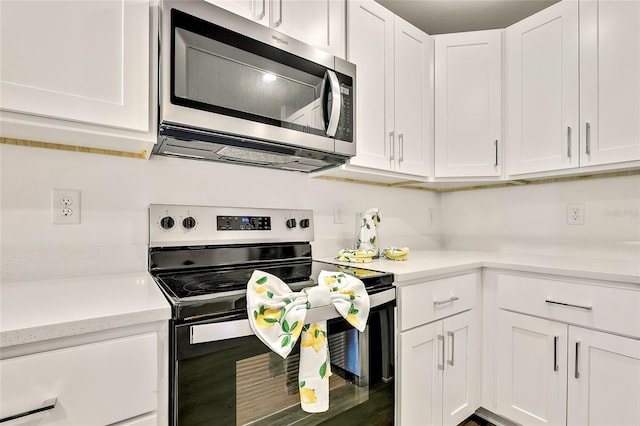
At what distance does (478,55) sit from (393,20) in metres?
0.58

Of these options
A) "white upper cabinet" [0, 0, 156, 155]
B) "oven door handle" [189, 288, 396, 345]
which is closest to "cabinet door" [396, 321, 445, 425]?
"oven door handle" [189, 288, 396, 345]

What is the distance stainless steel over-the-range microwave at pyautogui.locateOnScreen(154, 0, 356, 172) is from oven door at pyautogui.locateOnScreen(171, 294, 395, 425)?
2.09 ft

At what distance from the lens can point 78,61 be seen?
0.90m

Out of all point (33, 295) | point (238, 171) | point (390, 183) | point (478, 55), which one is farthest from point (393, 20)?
point (33, 295)

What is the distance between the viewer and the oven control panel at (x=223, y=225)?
126 centimetres

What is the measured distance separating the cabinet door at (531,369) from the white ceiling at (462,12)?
177cm

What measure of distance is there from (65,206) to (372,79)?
1.39 meters

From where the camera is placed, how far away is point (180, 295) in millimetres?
876

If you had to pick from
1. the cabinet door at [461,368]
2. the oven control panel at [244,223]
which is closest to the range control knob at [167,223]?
the oven control panel at [244,223]

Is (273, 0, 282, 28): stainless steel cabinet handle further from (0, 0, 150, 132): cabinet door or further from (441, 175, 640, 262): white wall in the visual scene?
(441, 175, 640, 262): white wall

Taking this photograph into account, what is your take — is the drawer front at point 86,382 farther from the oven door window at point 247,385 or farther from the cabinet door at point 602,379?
the cabinet door at point 602,379

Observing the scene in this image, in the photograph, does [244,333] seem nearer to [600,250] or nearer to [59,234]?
[59,234]

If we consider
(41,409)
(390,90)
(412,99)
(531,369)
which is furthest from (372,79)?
(41,409)

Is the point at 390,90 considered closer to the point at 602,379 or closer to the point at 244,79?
the point at 244,79
